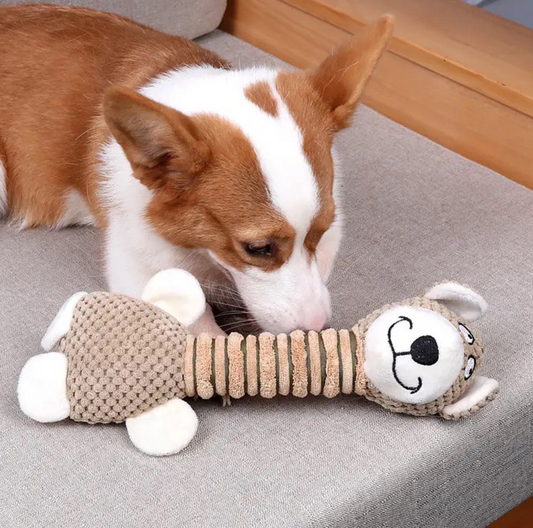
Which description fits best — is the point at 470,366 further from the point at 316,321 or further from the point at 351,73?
the point at 351,73

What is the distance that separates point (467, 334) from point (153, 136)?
533 mm

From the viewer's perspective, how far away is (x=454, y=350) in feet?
4.15

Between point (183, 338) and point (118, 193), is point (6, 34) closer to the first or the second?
point (118, 193)

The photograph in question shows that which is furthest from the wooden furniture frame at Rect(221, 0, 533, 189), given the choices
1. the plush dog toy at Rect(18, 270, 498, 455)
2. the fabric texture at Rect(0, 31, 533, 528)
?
the plush dog toy at Rect(18, 270, 498, 455)

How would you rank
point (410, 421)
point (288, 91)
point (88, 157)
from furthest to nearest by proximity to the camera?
point (88, 157) → point (288, 91) → point (410, 421)

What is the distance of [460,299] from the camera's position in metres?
1.40

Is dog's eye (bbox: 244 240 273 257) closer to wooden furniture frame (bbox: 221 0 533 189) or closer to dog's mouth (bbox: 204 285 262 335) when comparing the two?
dog's mouth (bbox: 204 285 262 335)

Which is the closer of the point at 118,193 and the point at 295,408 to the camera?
the point at 295,408

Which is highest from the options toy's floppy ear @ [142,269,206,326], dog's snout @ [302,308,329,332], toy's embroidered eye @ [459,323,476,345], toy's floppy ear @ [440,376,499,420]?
toy's embroidered eye @ [459,323,476,345]

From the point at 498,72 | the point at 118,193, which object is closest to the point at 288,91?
the point at 118,193

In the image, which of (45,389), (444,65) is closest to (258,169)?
(45,389)

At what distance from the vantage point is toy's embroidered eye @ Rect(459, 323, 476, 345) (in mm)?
1323

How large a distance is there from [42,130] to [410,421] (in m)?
0.92

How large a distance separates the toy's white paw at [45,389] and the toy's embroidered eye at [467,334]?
57cm
